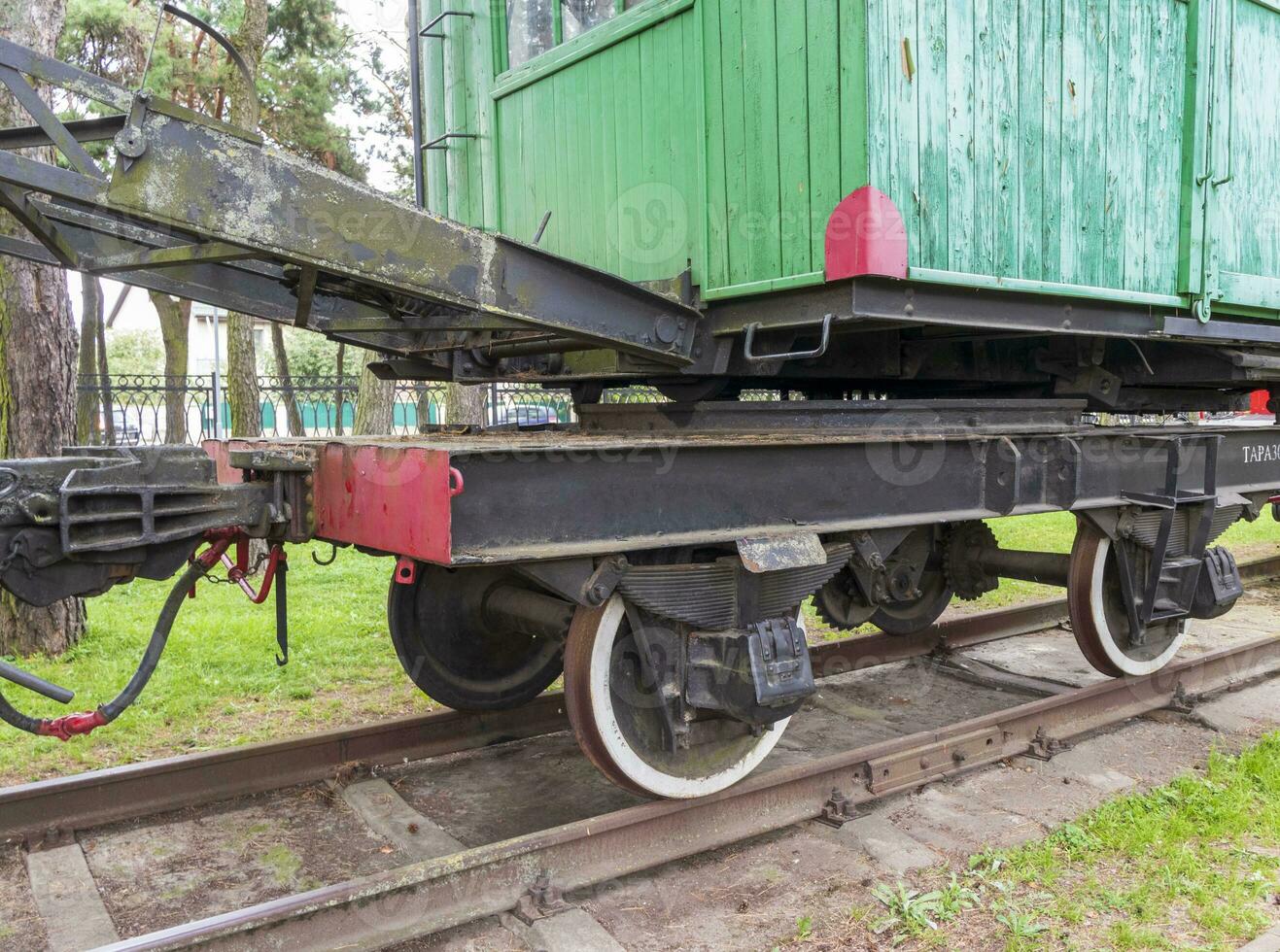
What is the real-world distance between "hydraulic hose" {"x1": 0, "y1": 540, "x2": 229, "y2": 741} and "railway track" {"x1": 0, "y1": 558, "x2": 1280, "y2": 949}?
70 centimetres

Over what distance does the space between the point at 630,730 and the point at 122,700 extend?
1.63 m

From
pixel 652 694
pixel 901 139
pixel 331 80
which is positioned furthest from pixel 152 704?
pixel 331 80

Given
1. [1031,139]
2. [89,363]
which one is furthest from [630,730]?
[89,363]

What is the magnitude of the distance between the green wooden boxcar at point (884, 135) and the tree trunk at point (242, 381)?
720 centimetres

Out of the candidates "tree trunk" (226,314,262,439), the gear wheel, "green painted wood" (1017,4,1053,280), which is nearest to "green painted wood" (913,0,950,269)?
"green painted wood" (1017,4,1053,280)

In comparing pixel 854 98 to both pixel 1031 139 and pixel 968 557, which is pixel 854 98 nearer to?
pixel 1031 139

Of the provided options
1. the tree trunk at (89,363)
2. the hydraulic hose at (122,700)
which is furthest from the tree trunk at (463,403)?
the hydraulic hose at (122,700)

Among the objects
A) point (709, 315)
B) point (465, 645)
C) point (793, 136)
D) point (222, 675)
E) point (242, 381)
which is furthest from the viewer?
point (242, 381)

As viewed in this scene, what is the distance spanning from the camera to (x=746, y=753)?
154 inches

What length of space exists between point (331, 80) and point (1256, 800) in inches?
750

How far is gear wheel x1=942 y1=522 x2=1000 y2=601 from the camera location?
5.77m

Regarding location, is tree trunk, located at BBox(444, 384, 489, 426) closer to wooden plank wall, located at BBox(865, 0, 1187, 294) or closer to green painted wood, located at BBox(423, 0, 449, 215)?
green painted wood, located at BBox(423, 0, 449, 215)

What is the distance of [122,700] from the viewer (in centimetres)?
312

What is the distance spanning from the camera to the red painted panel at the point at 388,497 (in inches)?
118
